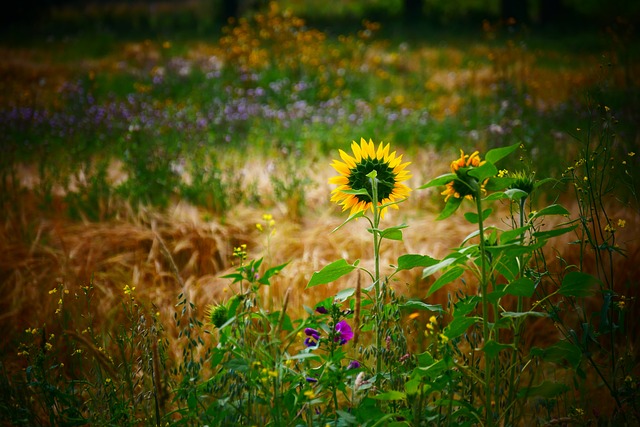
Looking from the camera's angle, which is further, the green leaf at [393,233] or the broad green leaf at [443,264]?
the green leaf at [393,233]

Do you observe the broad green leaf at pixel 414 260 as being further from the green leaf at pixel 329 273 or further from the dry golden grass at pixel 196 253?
the dry golden grass at pixel 196 253

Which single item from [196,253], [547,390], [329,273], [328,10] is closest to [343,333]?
[329,273]

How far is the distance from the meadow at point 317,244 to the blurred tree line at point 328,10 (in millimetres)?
7507

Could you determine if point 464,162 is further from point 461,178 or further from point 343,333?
point 343,333

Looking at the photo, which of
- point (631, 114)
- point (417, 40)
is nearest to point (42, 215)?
point (631, 114)

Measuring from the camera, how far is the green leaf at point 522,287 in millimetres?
1317

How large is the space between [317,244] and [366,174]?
164 cm

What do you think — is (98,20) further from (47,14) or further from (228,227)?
(228,227)

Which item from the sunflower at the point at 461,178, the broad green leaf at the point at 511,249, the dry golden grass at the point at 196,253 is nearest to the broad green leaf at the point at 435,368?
the broad green leaf at the point at 511,249

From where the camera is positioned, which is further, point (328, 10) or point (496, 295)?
point (328, 10)

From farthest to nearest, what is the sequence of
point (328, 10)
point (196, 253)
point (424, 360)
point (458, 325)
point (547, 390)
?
point (328, 10)
point (196, 253)
point (424, 360)
point (458, 325)
point (547, 390)

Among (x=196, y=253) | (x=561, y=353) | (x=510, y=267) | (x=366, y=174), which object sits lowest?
(x=196, y=253)

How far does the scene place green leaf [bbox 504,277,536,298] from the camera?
132cm

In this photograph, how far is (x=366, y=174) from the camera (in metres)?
1.56
